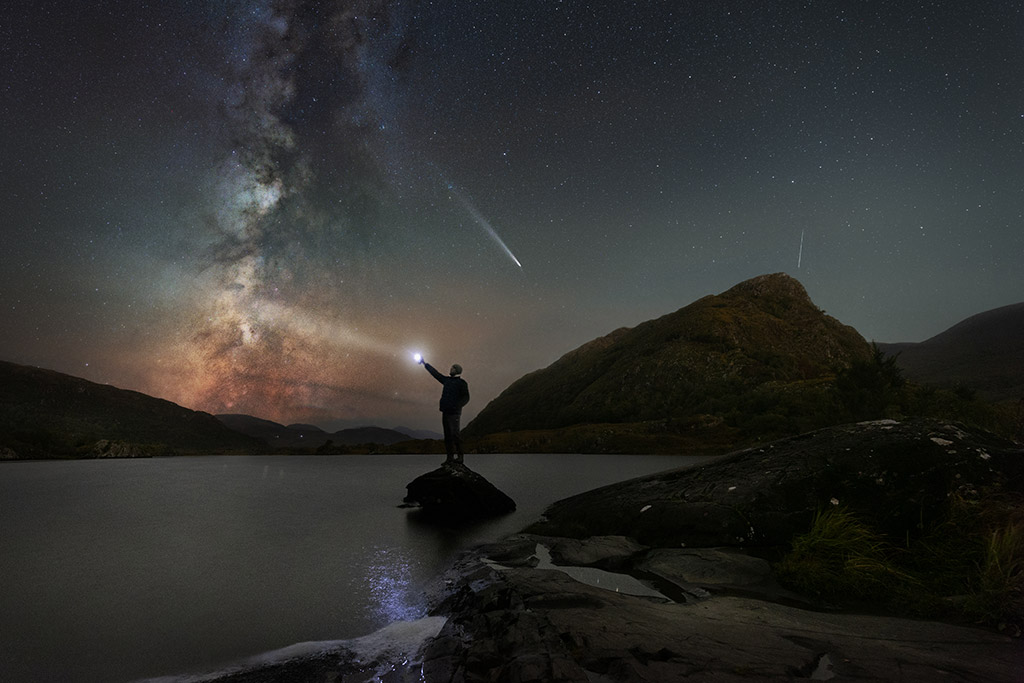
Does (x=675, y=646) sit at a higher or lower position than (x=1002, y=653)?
higher

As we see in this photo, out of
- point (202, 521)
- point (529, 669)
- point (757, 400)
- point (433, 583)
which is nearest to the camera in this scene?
point (529, 669)

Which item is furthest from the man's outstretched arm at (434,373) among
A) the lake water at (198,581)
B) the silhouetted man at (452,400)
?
the lake water at (198,581)

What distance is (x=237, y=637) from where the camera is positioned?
22.5ft

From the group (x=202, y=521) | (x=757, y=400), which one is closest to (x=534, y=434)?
(x=757, y=400)

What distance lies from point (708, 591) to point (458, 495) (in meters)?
11.6

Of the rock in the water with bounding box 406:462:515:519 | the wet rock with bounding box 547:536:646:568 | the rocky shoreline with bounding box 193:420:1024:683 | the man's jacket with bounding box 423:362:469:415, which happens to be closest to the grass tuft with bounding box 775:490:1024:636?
the rocky shoreline with bounding box 193:420:1024:683

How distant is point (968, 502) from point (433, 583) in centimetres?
987

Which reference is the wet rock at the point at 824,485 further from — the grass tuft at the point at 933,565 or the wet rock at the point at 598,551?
the wet rock at the point at 598,551

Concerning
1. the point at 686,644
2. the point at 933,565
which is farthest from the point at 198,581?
the point at 933,565

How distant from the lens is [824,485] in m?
9.28

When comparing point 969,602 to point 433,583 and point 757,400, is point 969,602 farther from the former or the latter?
point 757,400

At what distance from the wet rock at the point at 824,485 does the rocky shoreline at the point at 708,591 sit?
29mm

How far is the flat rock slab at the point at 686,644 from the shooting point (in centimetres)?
408

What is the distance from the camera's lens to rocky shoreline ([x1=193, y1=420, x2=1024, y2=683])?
432 cm
